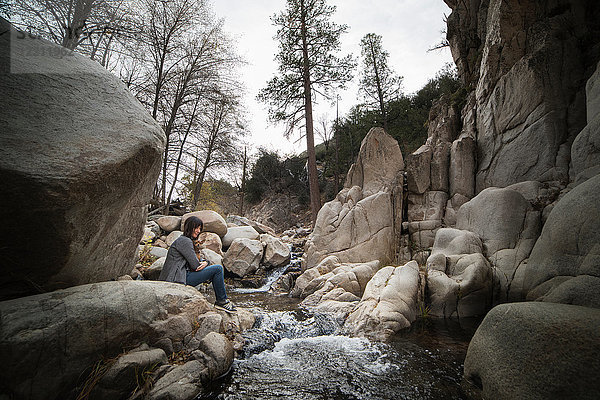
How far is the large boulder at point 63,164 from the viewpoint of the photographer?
2166 millimetres

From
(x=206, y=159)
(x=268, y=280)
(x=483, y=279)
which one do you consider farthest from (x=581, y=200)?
(x=206, y=159)

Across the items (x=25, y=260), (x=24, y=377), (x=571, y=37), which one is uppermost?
(x=571, y=37)

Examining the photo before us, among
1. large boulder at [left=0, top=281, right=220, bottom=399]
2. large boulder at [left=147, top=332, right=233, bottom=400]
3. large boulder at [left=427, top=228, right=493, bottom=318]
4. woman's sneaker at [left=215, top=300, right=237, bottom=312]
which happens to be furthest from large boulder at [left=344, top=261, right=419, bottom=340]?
large boulder at [left=0, top=281, right=220, bottom=399]

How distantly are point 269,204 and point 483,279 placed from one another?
22.1 meters

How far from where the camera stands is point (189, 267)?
4.58 meters

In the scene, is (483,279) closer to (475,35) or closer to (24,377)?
(24,377)

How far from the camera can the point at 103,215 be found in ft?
9.45

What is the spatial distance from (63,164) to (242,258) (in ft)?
24.3

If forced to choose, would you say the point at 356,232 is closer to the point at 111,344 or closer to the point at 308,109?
the point at 308,109

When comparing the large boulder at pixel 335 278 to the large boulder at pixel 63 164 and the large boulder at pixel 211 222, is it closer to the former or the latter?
the large boulder at pixel 211 222

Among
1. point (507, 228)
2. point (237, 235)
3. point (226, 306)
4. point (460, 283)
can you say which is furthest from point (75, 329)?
point (237, 235)

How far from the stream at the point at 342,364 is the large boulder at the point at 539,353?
41 centimetres

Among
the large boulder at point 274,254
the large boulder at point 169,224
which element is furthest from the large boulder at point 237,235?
the large boulder at point 169,224

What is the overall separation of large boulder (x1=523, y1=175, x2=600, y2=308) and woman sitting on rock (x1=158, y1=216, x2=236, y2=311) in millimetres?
5008
